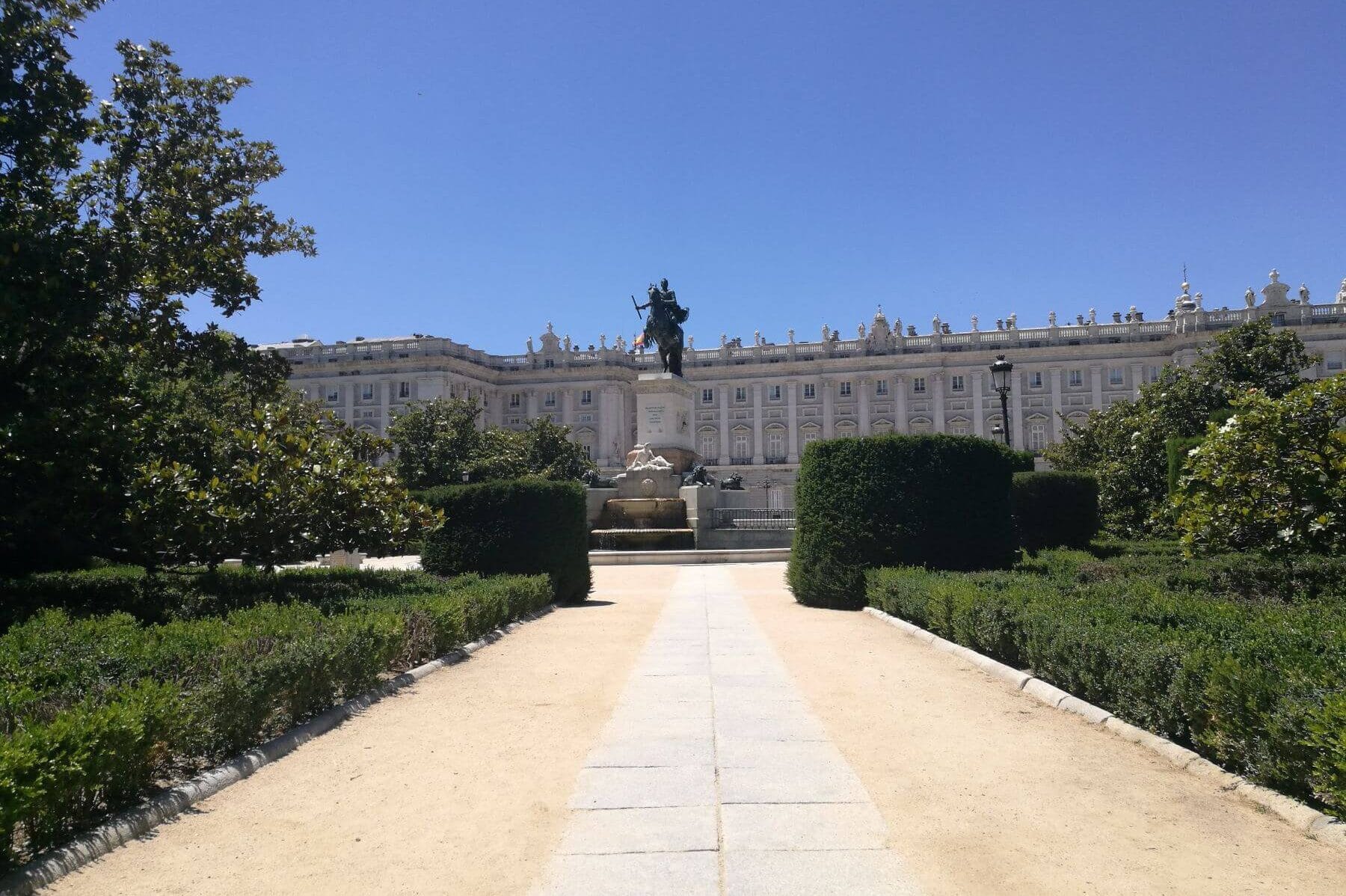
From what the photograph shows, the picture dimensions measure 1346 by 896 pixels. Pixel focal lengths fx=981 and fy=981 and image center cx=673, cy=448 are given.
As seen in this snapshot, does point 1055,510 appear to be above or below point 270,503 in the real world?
below

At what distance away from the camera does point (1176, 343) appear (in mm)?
90938

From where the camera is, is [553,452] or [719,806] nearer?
[719,806]

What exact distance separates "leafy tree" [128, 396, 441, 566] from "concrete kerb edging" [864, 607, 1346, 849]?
857cm

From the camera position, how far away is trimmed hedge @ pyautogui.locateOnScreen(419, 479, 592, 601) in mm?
18188

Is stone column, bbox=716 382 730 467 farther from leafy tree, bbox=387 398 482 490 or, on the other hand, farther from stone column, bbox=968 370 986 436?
leafy tree, bbox=387 398 482 490

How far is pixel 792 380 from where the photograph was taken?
4107 inches

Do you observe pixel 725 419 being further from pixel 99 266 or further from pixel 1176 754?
pixel 1176 754

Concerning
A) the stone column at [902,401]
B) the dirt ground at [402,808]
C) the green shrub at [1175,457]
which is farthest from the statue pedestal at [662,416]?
the stone column at [902,401]

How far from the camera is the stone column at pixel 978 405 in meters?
97.8

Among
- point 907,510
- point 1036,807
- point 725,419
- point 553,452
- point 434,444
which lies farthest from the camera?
point 725,419

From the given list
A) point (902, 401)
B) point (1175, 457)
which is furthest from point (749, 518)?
point (902, 401)

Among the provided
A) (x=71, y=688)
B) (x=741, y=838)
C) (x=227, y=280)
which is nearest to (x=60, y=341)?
(x=227, y=280)

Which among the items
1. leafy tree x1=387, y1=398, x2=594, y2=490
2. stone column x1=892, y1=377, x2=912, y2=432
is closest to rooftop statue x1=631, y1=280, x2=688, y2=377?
leafy tree x1=387, y1=398, x2=594, y2=490

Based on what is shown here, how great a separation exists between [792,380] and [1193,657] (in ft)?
321
